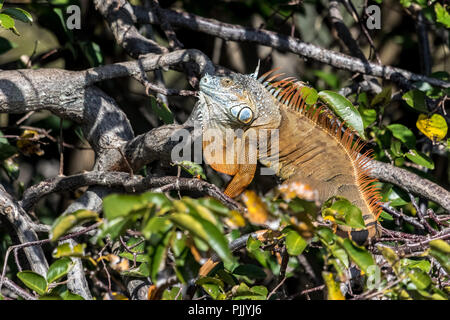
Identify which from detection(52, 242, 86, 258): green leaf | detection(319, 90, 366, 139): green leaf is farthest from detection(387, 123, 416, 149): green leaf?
detection(52, 242, 86, 258): green leaf

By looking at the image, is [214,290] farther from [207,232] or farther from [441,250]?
[441,250]

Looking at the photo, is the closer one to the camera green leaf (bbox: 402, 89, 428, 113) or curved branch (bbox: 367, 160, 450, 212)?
curved branch (bbox: 367, 160, 450, 212)

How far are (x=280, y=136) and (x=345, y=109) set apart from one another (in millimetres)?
491

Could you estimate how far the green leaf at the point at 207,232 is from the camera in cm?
131

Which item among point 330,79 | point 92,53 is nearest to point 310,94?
point 92,53

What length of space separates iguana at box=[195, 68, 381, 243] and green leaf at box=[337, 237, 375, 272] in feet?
3.45

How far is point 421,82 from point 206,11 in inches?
75.8

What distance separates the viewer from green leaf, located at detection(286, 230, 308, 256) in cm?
167

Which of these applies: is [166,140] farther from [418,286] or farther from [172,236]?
[418,286]

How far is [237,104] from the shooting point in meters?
2.82

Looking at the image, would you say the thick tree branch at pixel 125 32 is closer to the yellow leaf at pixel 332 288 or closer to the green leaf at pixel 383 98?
the green leaf at pixel 383 98

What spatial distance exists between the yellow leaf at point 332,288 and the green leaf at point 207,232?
44 cm

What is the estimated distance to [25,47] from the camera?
3887 millimetres

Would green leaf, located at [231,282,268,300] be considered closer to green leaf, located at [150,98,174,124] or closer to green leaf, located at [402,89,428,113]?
green leaf, located at [150,98,174,124]
